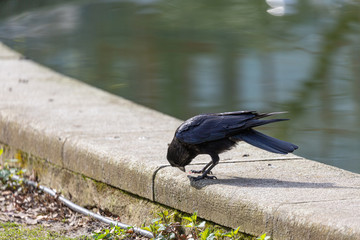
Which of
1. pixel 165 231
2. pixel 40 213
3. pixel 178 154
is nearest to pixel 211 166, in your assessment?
pixel 178 154

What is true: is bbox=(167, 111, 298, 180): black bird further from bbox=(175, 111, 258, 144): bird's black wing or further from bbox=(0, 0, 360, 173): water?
bbox=(0, 0, 360, 173): water

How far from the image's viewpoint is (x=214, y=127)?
11.6 feet

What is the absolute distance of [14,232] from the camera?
12.6 feet

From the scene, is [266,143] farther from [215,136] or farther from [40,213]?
[40,213]

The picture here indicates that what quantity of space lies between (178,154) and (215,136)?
0.23 meters

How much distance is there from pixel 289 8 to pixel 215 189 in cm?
949

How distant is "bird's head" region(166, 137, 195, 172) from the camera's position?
3.60 m

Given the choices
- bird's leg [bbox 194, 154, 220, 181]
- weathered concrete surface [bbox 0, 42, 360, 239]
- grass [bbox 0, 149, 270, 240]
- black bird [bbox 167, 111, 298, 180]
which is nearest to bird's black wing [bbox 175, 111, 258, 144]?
black bird [bbox 167, 111, 298, 180]

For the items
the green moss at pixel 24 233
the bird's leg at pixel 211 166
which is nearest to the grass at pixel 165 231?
the green moss at pixel 24 233

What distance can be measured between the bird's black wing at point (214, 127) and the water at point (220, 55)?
1674mm

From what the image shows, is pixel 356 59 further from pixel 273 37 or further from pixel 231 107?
pixel 231 107

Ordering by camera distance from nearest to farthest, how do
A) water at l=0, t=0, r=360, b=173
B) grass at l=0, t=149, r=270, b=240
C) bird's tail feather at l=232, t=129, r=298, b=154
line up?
grass at l=0, t=149, r=270, b=240 → bird's tail feather at l=232, t=129, r=298, b=154 → water at l=0, t=0, r=360, b=173

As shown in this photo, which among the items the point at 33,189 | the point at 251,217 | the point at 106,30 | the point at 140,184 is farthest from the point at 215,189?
the point at 106,30

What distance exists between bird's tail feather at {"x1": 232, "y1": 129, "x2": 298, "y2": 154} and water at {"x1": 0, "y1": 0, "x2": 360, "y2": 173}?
1620mm
